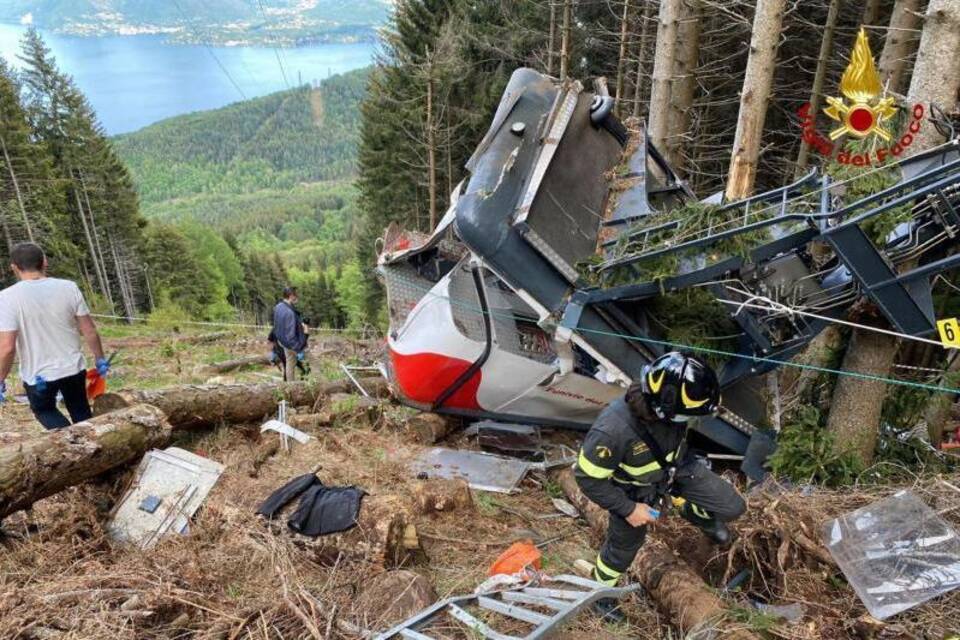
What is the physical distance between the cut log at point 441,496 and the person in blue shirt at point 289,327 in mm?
3753

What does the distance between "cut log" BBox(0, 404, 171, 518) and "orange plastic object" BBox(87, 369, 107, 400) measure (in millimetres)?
577

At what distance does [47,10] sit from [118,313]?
134086mm

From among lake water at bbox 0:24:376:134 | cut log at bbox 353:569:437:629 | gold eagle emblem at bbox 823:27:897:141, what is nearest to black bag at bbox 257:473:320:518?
cut log at bbox 353:569:437:629

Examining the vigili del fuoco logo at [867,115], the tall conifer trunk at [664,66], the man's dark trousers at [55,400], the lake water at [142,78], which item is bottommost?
the man's dark trousers at [55,400]

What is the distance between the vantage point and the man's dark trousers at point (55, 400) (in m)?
4.00

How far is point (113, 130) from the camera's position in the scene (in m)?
120

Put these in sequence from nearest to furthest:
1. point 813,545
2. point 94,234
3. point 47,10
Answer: point 813,545 → point 94,234 → point 47,10

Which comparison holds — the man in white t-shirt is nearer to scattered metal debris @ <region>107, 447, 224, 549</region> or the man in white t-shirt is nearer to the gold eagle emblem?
scattered metal debris @ <region>107, 447, 224, 549</region>

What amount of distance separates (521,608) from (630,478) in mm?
767

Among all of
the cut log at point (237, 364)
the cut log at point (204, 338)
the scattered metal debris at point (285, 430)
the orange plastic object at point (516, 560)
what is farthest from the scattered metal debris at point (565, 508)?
the cut log at point (204, 338)

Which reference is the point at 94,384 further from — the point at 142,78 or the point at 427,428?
the point at 142,78

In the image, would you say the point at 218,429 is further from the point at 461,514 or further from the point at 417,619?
the point at 417,619

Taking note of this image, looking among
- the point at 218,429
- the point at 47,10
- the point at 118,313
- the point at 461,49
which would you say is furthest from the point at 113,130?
the point at 218,429

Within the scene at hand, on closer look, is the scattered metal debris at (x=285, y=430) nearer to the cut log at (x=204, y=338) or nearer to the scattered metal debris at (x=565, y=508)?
the scattered metal debris at (x=565, y=508)
